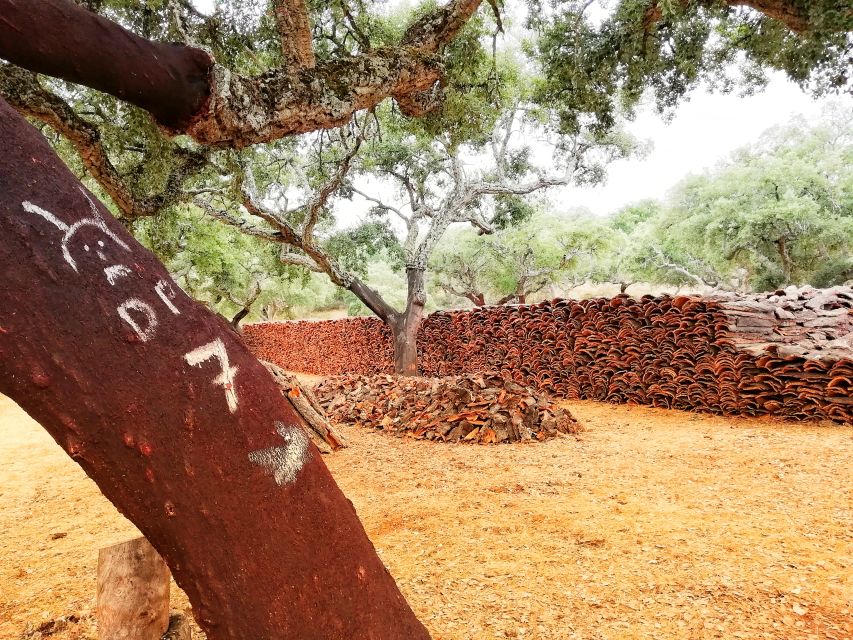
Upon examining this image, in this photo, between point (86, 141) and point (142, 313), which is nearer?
point (142, 313)

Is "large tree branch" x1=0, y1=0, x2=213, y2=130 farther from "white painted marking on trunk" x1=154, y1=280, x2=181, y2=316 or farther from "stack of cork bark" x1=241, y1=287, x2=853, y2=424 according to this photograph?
"stack of cork bark" x1=241, y1=287, x2=853, y2=424

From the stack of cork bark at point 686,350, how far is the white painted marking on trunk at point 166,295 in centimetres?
698

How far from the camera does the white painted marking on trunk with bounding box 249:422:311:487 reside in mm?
1067

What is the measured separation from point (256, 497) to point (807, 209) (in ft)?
68.0

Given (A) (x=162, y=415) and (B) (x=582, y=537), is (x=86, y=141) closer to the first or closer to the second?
(A) (x=162, y=415)

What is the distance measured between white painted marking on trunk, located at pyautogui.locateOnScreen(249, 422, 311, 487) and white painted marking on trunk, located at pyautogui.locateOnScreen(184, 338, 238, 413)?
13 centimetres

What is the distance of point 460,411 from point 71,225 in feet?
18.7

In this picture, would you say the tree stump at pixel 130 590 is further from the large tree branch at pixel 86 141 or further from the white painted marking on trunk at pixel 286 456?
the large tree branch at pixel 86 141

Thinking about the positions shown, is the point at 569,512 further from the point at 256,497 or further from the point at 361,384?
the point at 361,384

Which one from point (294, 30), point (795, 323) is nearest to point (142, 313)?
point (294, 30)

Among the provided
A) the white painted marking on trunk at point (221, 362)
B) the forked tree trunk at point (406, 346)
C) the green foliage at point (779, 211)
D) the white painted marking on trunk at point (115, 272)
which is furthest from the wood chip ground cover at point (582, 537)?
the green foliage at point (779, 211)

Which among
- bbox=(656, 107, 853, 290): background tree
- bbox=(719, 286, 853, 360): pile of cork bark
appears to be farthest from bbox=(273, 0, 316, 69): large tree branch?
bbox=(656, 107, 853, 290): background tree

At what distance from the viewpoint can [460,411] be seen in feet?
21.0

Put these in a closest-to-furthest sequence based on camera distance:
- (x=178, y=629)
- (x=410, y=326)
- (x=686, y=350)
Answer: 1. (x=178, y=629)
2. (x=686, y=350)
3. (x=410, y=326)
